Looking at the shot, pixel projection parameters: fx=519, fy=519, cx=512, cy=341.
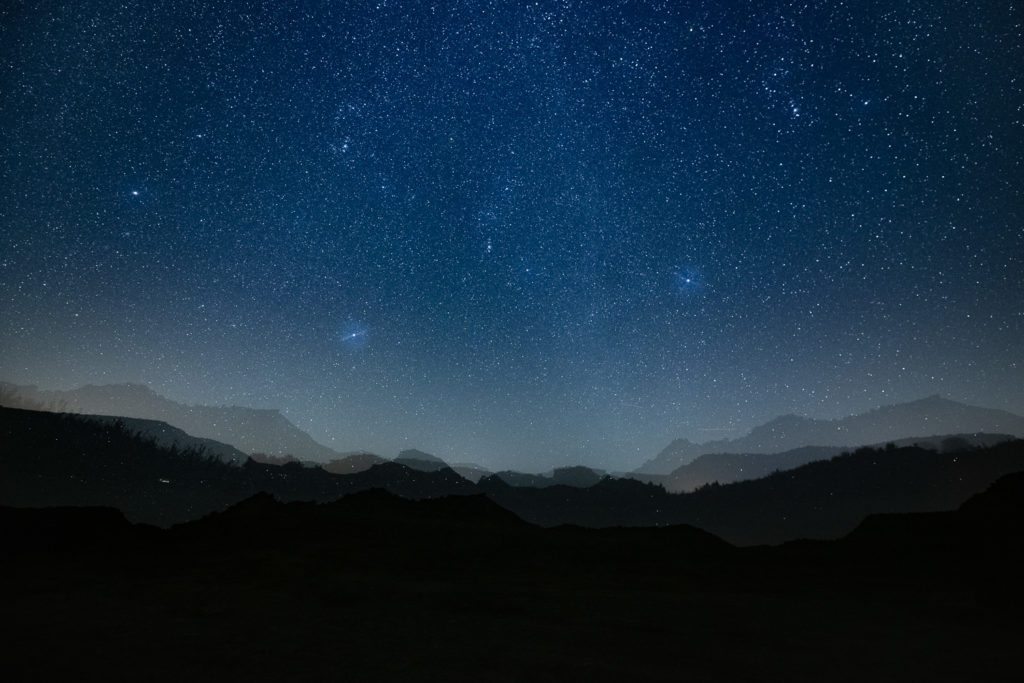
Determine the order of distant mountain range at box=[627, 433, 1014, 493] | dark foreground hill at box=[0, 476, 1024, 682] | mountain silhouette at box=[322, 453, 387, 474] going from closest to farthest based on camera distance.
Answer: dark foreground hill at box=[0, 476, 1024, 682] → mountain silhouette at box=[322, 453, 387, 474] → distant mountain range at box=[627, 433, 1014, 493]

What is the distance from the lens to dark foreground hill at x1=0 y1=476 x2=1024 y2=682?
1064 cm

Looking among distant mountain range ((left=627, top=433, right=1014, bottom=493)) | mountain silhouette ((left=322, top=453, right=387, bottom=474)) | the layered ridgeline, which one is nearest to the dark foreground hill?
the layered ridgeline

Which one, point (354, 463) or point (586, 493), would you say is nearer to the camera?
point (586, 493)

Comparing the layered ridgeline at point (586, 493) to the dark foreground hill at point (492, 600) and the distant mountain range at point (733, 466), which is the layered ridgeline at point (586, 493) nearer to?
the dark foreground hill at point (492, 600)

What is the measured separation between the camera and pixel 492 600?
55.1 ft

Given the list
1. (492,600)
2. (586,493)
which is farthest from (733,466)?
(492,600)

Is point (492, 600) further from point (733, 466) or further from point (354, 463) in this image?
point (733, 466)

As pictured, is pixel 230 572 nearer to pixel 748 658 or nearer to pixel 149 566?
pixel 149 566

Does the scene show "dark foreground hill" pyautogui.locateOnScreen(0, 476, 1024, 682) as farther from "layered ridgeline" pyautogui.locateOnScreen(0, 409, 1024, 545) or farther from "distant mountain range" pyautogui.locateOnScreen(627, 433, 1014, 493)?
"distant mountain range" pyautogui.locateOnScreen(627, 433, 1014, 493)

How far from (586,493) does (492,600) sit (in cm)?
4799

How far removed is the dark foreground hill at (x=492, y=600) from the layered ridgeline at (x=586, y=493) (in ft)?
65.2

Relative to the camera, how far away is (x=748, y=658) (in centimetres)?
1140

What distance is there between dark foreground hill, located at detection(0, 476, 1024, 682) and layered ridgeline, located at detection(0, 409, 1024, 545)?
782 inches

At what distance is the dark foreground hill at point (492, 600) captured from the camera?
1064 centimetres
